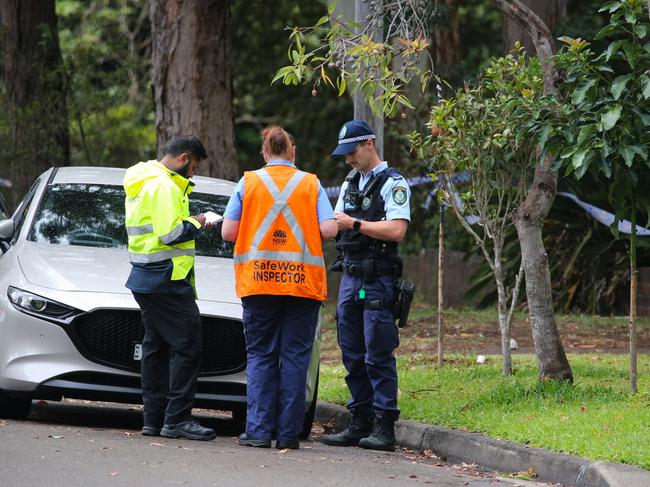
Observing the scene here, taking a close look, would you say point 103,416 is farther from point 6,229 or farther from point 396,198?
point 396,198

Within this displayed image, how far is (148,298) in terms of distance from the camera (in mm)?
7945

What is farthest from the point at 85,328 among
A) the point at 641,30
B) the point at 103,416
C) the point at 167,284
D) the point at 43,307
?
the point at 641,30

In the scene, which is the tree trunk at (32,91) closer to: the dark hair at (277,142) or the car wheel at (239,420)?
the car wheel at (239,420)

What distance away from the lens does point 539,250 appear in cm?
930

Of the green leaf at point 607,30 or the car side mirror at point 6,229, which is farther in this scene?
the car side mirror at point 6,229

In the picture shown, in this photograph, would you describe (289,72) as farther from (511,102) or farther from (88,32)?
(88,32)

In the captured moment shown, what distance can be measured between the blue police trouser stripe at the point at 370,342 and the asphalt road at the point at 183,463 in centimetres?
40

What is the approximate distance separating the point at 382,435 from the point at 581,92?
8.19 ft

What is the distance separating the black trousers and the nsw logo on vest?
2.13 ft

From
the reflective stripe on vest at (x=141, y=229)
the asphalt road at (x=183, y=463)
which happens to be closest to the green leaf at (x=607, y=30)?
the asphalt road at (x=183, y=463)

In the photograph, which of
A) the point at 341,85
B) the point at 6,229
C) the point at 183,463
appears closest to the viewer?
the point at 183,463

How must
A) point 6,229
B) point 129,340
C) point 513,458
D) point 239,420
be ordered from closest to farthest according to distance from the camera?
point 513,458, point 129,340, point 6,229, point 239,420

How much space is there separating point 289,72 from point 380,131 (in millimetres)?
2419

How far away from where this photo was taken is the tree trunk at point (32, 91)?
59.4ft
